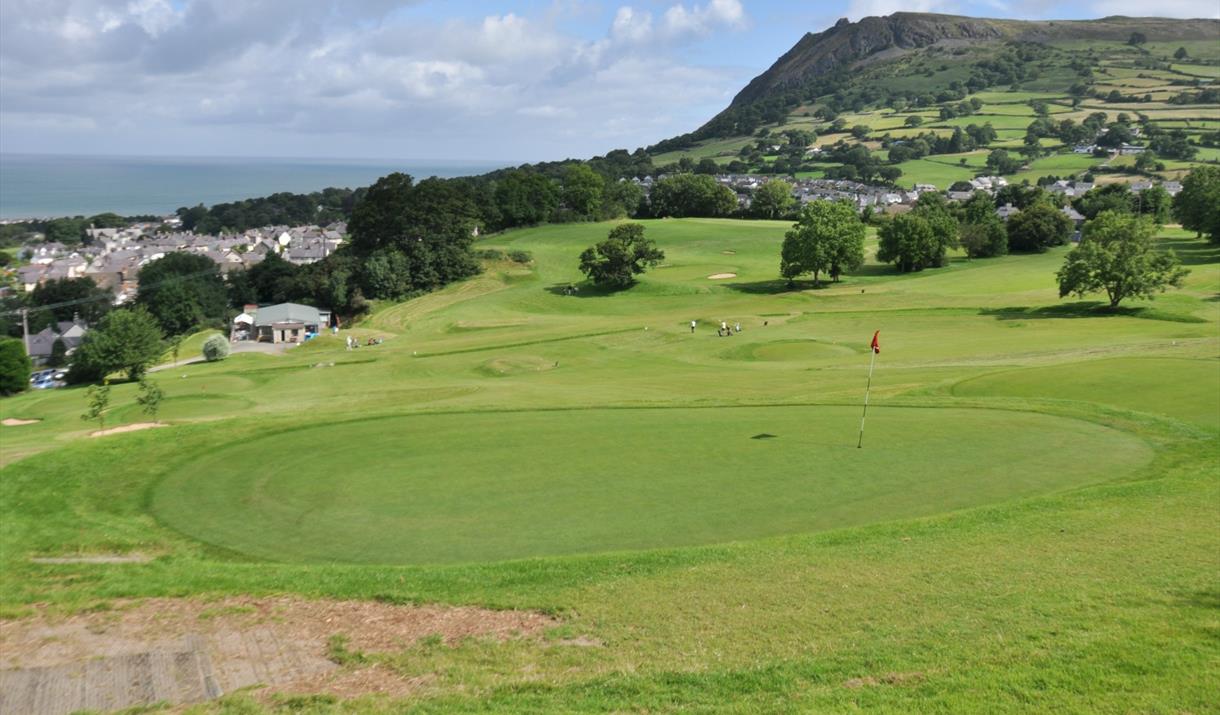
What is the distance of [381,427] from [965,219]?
3746 inches

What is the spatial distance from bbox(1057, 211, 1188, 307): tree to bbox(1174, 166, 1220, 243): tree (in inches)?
1475

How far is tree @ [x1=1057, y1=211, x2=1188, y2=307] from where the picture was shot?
5584 cm

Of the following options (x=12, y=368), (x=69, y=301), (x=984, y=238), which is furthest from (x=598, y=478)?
(x=69, y=301)

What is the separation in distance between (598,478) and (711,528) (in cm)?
398

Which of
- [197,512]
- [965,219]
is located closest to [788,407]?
[197,512]

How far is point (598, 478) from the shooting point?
814 inches

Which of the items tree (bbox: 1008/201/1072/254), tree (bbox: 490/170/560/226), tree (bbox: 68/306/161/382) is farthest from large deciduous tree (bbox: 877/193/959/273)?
tree (bbox: 68/306/161/382)

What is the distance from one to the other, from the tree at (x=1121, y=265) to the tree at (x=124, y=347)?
202 ft

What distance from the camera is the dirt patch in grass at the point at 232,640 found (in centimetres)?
1138

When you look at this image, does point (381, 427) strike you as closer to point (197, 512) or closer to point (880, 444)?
point (197, 512)

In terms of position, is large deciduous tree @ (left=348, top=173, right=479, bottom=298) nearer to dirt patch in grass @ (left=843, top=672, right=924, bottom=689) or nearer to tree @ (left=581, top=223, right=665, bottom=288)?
tree @ (left=581, top=223, right=665, bottom=288)

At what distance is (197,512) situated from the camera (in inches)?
757

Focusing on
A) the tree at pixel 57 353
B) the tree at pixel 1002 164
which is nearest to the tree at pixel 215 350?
the tree at pixel 57 353

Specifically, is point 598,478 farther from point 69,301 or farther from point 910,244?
point 69,301
